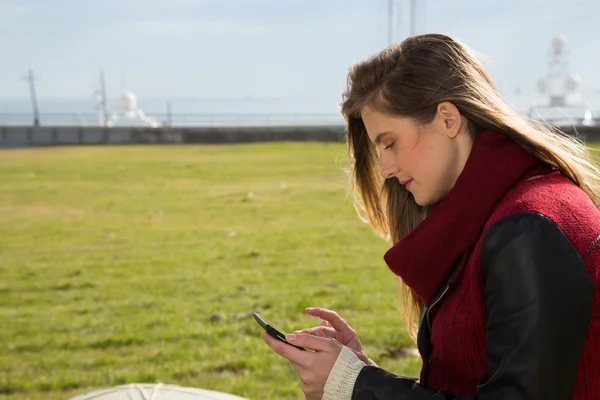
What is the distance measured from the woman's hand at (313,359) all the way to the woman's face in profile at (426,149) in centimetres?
47

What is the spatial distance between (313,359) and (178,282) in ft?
18.4

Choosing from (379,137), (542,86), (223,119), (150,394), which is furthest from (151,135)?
(542,86)

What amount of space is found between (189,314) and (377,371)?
4.57 metres

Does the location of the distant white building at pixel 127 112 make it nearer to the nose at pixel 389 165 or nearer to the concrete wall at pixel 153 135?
the concrete wall at pixel 153 135

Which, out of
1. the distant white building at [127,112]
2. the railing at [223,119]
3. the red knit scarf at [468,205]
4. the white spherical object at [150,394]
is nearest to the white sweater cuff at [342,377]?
the red knit scarf at [468,205]

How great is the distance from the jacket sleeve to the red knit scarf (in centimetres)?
16

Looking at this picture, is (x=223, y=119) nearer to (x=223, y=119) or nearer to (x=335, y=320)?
(x=223, y=119)

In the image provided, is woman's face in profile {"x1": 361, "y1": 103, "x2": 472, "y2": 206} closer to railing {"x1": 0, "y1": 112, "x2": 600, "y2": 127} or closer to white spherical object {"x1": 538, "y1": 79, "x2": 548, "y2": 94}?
railing {"x1": 0, "y1": 112, "x2": 600, "y2": 127}

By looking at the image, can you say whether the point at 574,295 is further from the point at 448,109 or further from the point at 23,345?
the point at 23,345

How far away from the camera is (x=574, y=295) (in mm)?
1581

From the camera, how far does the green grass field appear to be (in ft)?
17.0

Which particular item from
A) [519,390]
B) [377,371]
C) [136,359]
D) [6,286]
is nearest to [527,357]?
[519,390]

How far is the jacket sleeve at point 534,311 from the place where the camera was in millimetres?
1575

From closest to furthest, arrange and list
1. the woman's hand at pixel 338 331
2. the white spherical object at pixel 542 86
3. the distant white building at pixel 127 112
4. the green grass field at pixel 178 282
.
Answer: the woman's hand at pixel 338 331 → the green grass field at pixel 178 282 → the distant white building at pixel 127 112 → the white spherical object at pixel 542 86
